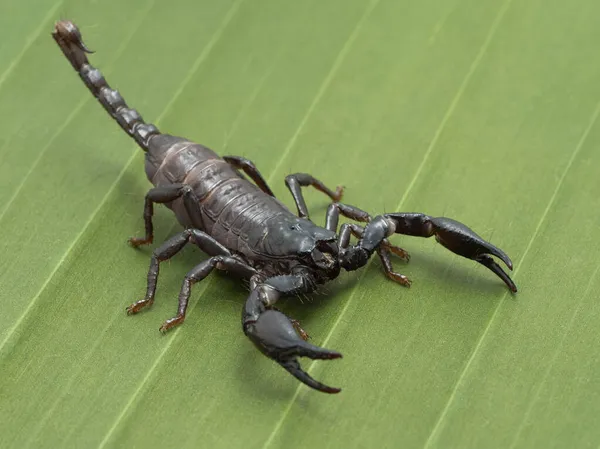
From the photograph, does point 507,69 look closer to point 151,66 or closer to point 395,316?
point 395,316

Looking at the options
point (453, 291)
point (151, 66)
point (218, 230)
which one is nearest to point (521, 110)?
point (453, 291)

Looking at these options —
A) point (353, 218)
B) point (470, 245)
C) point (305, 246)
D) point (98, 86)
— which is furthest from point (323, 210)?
point (98, 86)

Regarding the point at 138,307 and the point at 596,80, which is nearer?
the point at 138,307

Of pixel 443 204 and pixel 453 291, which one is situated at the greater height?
pixel 443 204

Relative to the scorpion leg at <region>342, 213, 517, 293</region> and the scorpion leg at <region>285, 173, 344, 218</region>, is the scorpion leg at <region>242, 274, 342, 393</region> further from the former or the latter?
the scorpion leg at <region>285, 173, 344, 218</region>

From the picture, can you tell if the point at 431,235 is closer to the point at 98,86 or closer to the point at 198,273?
the point at 198,273

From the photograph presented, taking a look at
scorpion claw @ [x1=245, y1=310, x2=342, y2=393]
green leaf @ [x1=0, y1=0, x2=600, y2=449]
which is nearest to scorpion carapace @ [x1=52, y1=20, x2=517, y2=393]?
scorpion claw @ [x1=245, y1=310, x2=342, y2=393]

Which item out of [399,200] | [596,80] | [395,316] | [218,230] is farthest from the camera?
[596,80]
